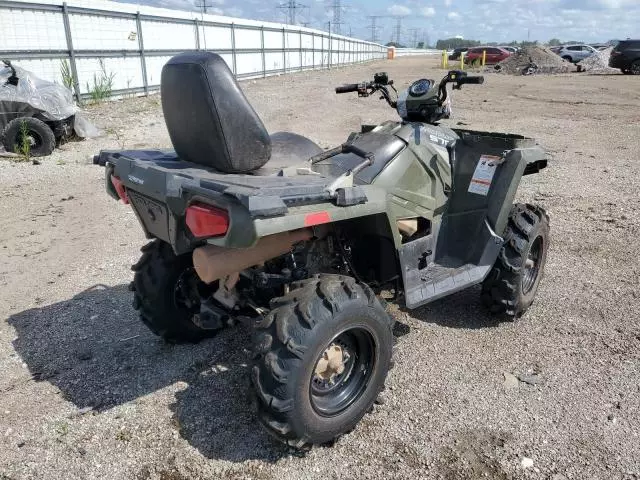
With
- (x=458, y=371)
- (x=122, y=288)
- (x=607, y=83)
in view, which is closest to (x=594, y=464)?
(x=458, y=371)

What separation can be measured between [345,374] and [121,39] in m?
15.0

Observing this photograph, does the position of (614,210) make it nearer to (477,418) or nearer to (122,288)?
(477,418)

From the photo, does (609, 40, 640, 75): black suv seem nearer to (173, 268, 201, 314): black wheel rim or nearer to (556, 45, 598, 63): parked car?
(556, 45, 598, 63): parked car

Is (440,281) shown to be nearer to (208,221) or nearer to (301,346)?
(301,346)

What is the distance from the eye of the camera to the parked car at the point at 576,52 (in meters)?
34.3

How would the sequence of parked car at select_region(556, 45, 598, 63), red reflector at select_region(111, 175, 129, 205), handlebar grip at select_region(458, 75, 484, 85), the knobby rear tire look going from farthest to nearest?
parked car at select_region(556, 45, 598, 63)
handlebar grip at select_region(458, 75, 484, 85)
red reflector at select_region(111, 175, 129, 205)
the knobby rear tire

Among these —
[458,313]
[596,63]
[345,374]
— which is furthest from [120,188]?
[596,63]

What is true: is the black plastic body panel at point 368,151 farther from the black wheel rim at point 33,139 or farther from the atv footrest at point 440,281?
the black wheel rim at point 33,139

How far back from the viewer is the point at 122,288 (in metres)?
4.45

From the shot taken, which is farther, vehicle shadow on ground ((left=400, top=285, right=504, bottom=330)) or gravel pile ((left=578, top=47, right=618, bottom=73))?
gravel pile ((left=578, top=47, right=618, bottom=73))

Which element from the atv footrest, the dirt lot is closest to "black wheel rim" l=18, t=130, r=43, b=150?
the dirt lot

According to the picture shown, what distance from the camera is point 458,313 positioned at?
4.06 metres

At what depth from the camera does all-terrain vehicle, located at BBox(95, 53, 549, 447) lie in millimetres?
2385

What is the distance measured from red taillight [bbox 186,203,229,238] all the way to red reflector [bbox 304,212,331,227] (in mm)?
355
